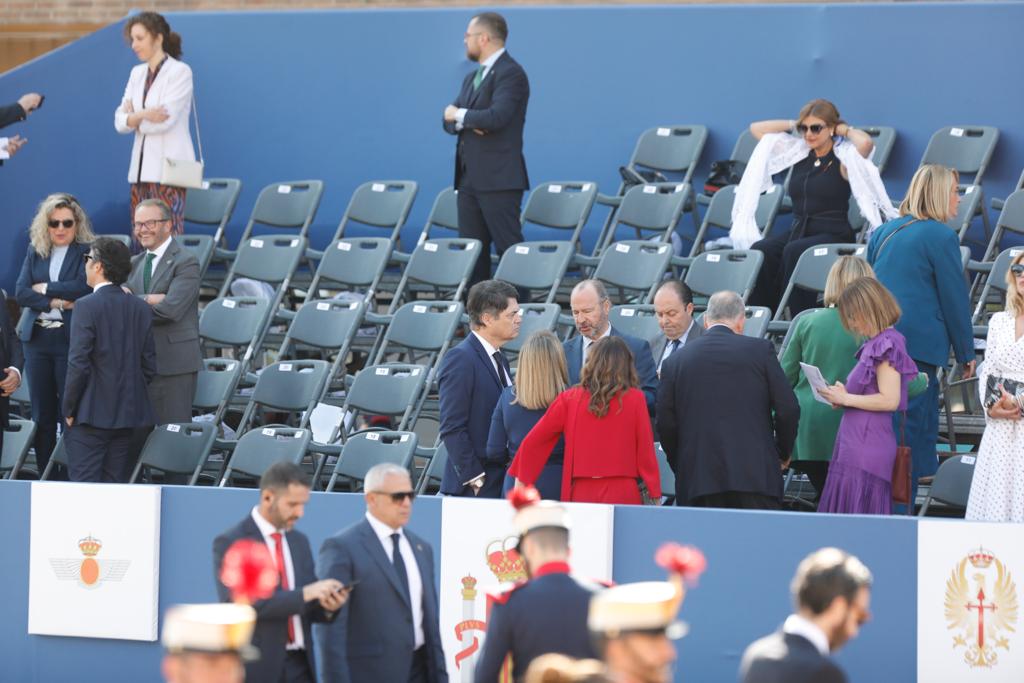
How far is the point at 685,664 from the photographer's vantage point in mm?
6504

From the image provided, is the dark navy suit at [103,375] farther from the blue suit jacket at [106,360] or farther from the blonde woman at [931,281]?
the blonde woman at [931,281]

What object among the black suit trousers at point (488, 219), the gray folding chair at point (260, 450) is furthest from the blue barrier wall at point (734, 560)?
the black suit trousers at point (488, 219)

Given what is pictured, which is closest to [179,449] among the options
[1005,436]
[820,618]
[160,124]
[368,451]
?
[368,451]

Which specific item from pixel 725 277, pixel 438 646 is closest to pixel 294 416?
pixel 725 277

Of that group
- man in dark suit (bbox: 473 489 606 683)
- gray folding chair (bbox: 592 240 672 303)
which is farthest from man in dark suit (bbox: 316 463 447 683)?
gray folding chair (bbox: 592 240 672 303)

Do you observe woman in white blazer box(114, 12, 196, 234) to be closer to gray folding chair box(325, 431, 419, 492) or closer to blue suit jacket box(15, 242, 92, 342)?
blue suit jacket box(15, 242, 92, 342)

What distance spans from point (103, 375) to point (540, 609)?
4.24 m

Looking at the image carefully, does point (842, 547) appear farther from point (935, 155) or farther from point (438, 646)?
point (935, 155)

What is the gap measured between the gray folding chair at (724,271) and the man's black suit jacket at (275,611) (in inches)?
168

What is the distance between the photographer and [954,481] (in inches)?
285

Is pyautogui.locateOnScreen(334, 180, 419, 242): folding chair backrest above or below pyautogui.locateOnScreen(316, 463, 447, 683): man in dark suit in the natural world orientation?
above

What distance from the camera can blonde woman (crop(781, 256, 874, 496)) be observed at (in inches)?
277

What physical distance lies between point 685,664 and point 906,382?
1395mm

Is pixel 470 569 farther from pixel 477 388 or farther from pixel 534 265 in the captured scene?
pixel 534 265
